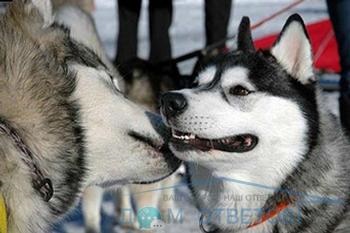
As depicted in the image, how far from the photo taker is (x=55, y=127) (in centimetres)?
187

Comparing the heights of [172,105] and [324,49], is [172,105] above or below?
above

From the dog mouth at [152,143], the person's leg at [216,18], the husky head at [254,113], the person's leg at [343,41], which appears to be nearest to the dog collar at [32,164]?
the dog mouth at [152,143]

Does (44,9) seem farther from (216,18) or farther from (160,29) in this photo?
(216,18)

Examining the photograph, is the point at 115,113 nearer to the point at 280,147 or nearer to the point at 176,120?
the point at 176,120

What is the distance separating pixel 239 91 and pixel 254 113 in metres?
0.10

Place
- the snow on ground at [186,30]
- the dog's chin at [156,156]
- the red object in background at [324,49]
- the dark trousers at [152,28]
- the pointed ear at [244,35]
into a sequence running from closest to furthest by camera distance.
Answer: the dog's chin at [156,156], the pointed ear at [244,35], the snow on ground at [186,30], the dark trousers at [152,28], the red object in background at [324,49]

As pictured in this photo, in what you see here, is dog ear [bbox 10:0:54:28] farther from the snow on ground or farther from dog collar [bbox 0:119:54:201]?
the snow on ground

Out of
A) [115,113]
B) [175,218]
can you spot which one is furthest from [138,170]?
[175,218]

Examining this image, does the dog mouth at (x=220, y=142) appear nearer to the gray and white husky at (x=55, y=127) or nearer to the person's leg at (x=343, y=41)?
the gray and white husky at (x=55, y=127)

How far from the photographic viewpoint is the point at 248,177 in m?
2.26

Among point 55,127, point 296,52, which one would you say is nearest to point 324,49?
point 296,52

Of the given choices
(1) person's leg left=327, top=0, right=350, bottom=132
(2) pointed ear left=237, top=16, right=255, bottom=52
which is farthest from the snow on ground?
(2) pointed ear left=237, top=16, right=255, bottom=52

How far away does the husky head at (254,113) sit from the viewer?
2170 mm

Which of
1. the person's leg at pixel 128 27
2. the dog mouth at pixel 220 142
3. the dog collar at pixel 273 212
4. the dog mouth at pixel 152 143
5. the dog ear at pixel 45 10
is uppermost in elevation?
the dog ear at pixel 45 10
